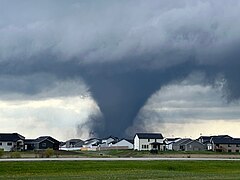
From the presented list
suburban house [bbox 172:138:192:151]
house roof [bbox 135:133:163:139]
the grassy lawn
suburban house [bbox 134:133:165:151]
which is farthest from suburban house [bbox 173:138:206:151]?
the grassy lawn

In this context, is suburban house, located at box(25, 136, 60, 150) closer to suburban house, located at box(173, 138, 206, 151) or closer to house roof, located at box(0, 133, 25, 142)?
house roof, located at box(0, 133, 25, 142)

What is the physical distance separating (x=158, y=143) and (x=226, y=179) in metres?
131

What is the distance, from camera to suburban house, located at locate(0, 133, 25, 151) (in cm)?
15988

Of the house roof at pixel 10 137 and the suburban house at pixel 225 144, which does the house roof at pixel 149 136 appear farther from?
the house roof at pixel 10 137

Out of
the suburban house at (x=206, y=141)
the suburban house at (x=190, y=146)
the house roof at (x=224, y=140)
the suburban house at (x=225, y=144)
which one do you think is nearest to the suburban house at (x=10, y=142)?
the suburban house at (x=190, y=146)

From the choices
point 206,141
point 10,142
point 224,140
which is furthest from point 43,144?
point 224,140

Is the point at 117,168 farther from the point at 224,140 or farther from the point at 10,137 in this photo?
the point at 224,140

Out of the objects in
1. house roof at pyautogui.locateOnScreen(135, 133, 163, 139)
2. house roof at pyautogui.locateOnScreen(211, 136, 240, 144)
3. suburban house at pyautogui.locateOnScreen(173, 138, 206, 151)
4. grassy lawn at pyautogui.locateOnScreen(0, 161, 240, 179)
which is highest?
house roof at pyautogui.locateOnScreen(135, 133, 163, 139)

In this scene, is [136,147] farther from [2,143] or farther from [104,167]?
[104,167]

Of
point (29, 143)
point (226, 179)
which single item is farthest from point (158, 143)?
point (226, 179)

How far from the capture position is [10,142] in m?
161

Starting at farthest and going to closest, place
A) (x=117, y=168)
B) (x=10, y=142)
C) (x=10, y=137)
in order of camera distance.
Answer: (x=10, y=137), (x=10, y=142), (x=117, y=168)

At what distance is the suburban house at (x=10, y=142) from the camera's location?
15988 cm

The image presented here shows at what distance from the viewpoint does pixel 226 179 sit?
41562 millimetres
